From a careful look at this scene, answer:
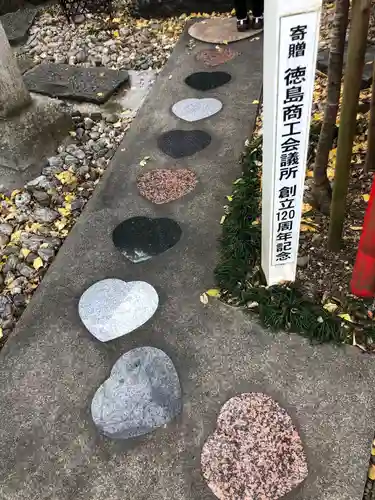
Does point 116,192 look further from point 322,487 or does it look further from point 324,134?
point 322,487

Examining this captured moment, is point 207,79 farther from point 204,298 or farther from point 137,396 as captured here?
point 137,396

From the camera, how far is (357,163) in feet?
14.0

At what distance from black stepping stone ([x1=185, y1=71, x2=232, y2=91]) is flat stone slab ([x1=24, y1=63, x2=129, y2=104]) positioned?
102cm

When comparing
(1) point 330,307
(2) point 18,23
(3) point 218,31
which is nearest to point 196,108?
(3) point 218,31

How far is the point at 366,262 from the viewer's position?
3.10 metres

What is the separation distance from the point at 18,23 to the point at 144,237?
6200 mm

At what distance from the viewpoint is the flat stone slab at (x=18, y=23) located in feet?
26.0

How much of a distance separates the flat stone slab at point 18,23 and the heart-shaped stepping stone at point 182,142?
4349 mm

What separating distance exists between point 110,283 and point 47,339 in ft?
2.11

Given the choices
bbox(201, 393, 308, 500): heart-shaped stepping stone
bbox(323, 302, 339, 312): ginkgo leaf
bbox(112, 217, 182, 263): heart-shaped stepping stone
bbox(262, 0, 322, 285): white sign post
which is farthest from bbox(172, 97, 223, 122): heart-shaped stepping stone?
bbox(201, 393, 308, 500): heart-shaped stepping stone

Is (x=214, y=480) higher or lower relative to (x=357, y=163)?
lower

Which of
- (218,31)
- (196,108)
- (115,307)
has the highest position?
(218,31)

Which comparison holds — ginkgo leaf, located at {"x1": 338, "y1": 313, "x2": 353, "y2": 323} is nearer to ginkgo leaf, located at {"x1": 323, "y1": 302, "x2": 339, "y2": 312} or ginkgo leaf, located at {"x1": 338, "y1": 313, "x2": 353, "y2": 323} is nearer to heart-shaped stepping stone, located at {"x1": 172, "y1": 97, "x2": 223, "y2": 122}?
ginkgo leaf, located at {"x1": 323, "y1": 302, "x2": 339, "y2": 312}

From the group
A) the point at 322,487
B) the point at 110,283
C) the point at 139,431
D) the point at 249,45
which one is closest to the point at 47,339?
the point at 110,283
